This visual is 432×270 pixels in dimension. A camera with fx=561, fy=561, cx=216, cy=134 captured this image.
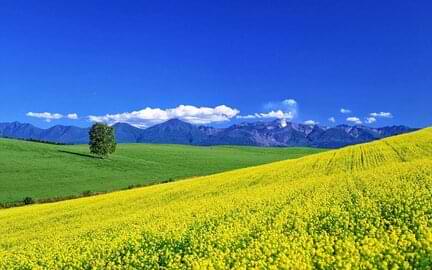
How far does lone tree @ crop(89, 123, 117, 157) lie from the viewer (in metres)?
109

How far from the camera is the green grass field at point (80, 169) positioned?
7594 centimetres

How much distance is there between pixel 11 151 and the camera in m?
110

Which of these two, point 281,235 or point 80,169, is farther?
point 80,169

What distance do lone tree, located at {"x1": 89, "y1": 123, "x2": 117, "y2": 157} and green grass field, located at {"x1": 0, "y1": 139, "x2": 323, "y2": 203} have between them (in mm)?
1832

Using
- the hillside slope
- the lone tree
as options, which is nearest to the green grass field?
the lone tree

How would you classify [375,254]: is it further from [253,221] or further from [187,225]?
[187,225]

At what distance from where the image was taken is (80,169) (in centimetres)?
9469

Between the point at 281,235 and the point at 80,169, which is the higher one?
the point at 281,235

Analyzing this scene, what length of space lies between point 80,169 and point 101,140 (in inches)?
622

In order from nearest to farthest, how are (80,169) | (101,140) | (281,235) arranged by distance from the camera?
(281,235) < (80,169) < (101,140)

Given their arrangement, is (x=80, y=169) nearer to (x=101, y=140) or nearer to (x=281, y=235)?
(x=101, y=140)

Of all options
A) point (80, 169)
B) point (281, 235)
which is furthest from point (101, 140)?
point (281, 235)

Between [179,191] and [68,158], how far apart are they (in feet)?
240

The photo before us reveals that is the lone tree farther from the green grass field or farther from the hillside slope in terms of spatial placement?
the hillside slope
